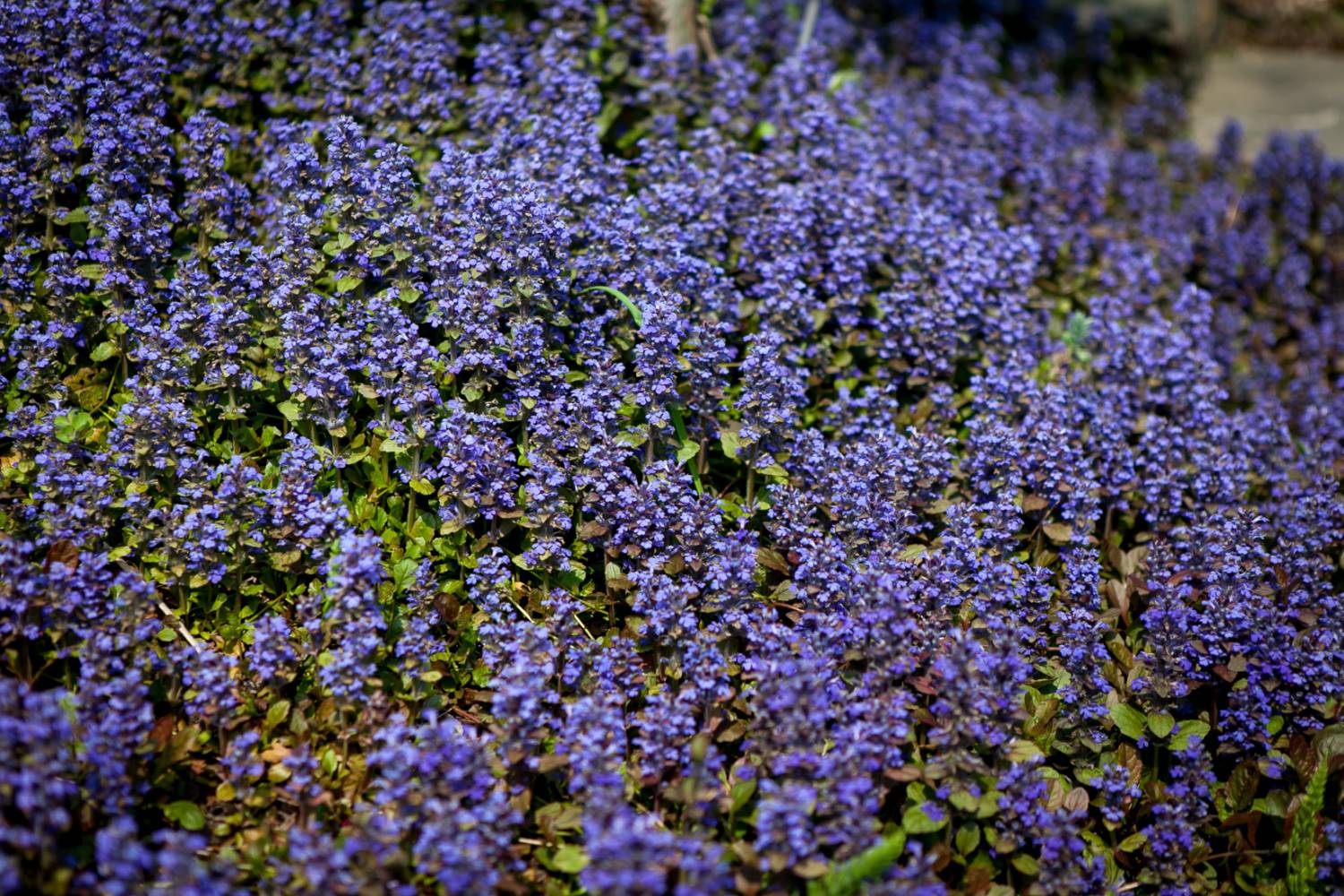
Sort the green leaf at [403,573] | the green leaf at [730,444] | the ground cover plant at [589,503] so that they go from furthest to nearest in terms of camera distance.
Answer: the green leaf at [730,444] → the green leaf at [403,573] → the ground cover plant at [589,503]

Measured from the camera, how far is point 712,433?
459cm

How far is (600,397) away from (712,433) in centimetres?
52

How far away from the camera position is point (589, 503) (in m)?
4.14

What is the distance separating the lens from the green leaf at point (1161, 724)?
3914 mm

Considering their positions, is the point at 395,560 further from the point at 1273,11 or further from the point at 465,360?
the point at 1273,11

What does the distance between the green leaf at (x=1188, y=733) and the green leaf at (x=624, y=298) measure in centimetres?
251

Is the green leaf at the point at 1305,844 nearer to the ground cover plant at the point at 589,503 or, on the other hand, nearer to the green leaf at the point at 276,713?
the ground cover plant at the point at 589,503

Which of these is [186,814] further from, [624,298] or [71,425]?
[624,298]

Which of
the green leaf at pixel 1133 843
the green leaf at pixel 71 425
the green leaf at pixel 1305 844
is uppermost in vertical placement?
the green leaf at pixel 71 425

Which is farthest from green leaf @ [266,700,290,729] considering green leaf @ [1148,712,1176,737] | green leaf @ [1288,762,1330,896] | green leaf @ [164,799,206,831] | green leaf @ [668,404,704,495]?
green leaf @ [1288,762,1330,896]

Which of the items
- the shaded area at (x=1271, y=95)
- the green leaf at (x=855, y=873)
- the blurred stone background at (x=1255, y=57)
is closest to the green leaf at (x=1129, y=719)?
the green leaf at (x=855, y=873)

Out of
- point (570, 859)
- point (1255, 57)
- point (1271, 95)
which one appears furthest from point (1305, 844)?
point (1255, 57)

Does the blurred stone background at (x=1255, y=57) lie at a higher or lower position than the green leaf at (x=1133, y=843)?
higher

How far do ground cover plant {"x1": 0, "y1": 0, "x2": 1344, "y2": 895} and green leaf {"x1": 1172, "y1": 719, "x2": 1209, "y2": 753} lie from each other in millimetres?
112
